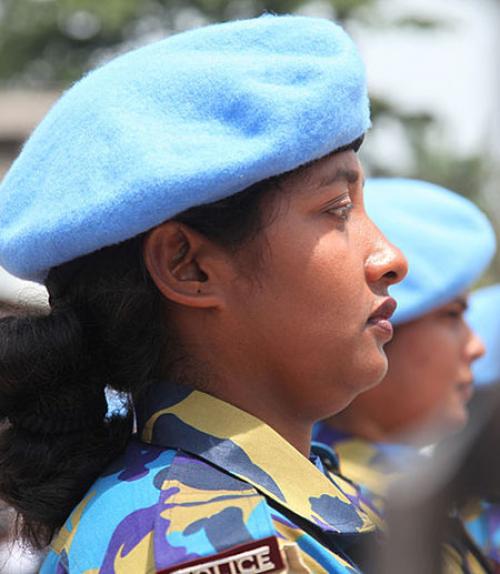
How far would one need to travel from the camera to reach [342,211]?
1646mm

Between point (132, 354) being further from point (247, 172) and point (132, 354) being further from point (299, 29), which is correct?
point (299, 29)

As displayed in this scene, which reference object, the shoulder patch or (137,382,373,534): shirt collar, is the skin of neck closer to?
(137,382,373,534): shirt collar

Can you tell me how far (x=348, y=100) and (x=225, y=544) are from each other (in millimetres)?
610

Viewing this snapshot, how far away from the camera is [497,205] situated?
0.71 meters

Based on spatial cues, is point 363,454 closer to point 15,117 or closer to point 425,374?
point 425,374

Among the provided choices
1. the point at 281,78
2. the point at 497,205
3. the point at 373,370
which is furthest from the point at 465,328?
the point at 497,205

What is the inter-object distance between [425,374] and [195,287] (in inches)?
67.3

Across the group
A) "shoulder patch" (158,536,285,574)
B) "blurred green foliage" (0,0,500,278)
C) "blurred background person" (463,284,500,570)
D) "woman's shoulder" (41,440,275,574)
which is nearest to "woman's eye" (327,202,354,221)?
"blurred background person" (463,284,500,570)

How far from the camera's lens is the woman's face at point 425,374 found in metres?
3.18

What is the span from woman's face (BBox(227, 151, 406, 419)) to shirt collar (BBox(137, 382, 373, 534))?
0.11 m

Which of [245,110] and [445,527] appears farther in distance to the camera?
[245,110]

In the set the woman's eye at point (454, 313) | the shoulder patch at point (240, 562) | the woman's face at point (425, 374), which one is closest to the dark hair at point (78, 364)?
the shoulder patch at point (240, 562)

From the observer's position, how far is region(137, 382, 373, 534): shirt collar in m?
1.49

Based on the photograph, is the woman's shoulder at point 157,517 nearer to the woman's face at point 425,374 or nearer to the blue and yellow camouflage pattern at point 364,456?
the blue and yellow camouflage pattern at point 364,456
